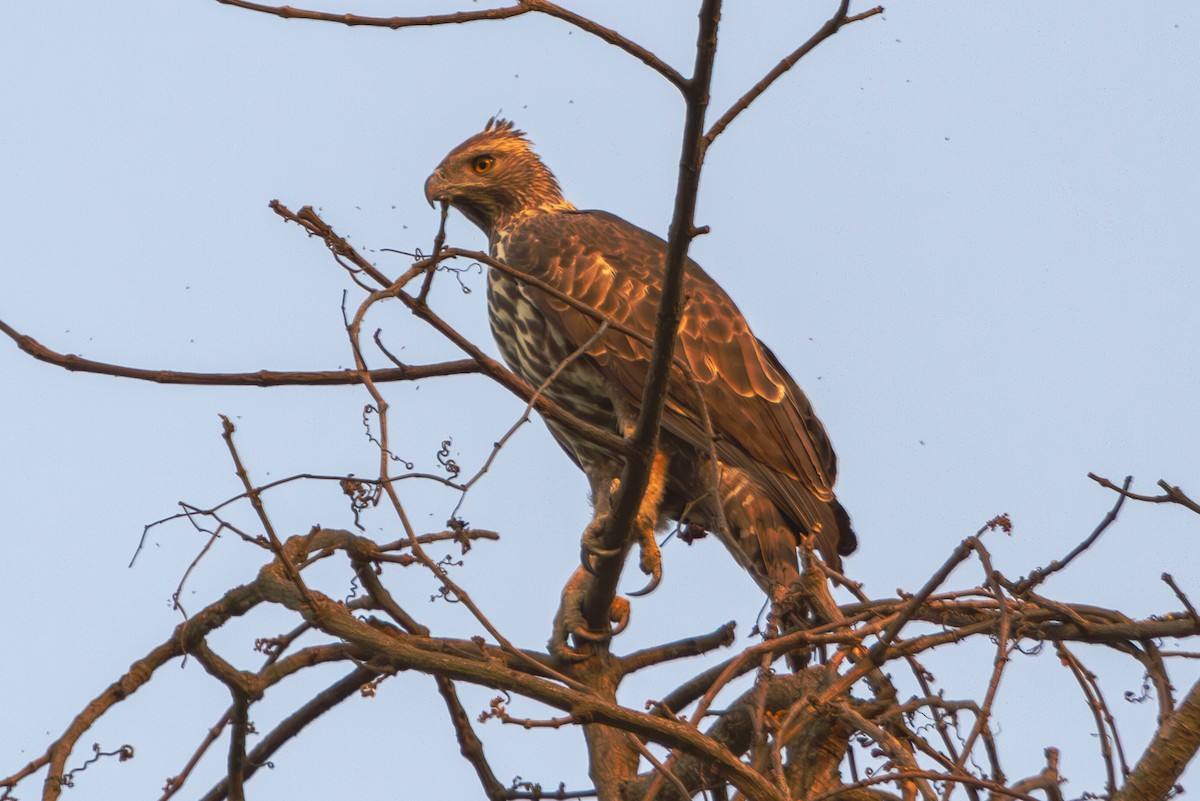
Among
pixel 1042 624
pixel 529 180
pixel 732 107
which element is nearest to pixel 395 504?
pixel 732 107

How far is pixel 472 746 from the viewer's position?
15.6 ft

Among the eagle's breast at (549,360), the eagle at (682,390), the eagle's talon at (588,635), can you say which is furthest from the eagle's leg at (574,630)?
the eagle's breast at (549,360)

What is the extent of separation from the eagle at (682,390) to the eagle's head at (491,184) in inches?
23.6

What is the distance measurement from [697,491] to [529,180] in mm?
2176

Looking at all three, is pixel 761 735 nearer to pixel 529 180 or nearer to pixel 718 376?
pixel 718 376

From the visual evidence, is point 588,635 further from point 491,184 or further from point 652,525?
point 491,184

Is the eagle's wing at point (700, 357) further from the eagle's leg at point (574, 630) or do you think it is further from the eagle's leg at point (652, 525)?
the eagle's leg at point (574, 630)

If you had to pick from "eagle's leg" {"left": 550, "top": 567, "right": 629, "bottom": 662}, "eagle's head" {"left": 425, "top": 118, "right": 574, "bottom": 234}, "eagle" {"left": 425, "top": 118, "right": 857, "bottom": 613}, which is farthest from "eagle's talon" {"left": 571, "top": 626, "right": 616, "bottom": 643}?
"eagle's head" {"left": 425, "top": 118, "right": 574, "bottom": 234}

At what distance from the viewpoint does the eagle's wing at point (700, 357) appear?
227 inches

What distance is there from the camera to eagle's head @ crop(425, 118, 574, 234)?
23.7 ft

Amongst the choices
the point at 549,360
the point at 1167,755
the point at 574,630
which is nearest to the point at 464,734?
the point at 574,630

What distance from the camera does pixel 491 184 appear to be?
7.26 m

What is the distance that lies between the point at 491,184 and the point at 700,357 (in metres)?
1.74

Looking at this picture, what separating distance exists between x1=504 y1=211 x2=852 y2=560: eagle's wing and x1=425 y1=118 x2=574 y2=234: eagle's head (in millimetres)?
665
